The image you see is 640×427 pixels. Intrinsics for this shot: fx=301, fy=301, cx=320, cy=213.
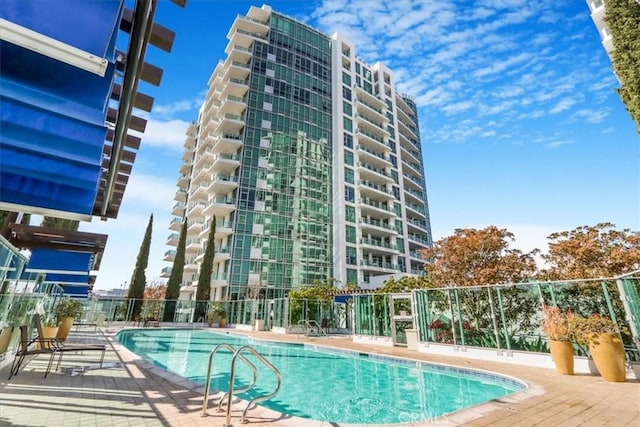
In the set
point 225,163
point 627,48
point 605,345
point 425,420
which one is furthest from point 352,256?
point 425,420

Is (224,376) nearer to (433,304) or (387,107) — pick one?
(433,304)

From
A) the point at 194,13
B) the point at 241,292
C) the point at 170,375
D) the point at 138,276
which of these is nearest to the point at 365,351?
the point at 170,375

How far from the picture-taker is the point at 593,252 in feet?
38.1

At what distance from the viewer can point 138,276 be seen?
32188mm

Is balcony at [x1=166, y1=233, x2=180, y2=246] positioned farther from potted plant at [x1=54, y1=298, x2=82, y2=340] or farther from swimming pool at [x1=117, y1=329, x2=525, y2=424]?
swimming pool at [x1=117, y1=329, x2=525, y2=424]

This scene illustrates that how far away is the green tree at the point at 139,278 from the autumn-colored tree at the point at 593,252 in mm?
32967

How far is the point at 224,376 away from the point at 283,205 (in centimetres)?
2740

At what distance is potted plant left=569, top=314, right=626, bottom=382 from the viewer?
21.6 feet

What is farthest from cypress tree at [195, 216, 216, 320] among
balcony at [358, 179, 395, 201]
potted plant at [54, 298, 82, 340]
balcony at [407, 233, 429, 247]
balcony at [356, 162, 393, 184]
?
balcony at [407, 233, 429, 247]

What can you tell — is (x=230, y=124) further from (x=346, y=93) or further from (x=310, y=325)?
(x=310, y=325)

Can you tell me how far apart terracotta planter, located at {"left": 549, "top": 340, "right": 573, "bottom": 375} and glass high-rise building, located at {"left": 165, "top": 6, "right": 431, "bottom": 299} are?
1011 inches

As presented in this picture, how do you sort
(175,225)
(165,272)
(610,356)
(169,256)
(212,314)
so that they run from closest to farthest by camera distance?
(610,356), (212,314), (165,272), (169,256), (175,225)

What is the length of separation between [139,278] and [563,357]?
3560 centimetres

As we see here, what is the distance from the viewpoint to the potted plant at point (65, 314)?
1129cm
